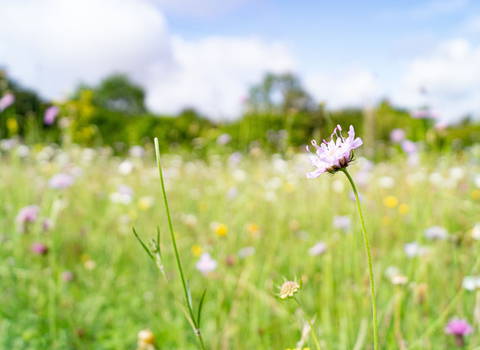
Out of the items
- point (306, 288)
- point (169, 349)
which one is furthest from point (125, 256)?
point (306, 288)

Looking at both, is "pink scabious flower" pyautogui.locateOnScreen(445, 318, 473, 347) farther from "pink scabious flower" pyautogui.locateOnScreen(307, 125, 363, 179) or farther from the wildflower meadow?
"pink scabious flower" pyautogui.locateOnScreen(307, 125, 363, 179)

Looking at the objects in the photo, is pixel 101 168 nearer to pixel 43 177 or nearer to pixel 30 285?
pixel 43 177

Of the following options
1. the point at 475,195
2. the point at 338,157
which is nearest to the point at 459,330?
the point at 338,157

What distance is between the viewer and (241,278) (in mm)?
1205

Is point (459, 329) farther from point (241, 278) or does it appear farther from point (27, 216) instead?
point (27, 216)

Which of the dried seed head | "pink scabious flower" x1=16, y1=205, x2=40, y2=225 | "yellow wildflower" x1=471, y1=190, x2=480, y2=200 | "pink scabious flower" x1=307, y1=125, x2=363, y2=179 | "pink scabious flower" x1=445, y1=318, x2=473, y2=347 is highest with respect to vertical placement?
"pink scabious flower" x1=307, y1=125, x2=363, y2=179

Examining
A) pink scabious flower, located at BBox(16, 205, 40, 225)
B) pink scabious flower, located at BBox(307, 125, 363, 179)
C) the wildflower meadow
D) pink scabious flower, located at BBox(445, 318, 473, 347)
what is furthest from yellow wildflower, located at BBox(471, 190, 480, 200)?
pink scabious flower, located at BBox(16, 205, 40, 225)

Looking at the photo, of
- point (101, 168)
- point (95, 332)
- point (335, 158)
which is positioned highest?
point (335, 158)

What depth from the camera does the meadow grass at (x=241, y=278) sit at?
1060mm

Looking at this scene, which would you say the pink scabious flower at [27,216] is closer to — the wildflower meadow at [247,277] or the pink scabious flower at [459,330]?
the wildflower meadow at [247,277]

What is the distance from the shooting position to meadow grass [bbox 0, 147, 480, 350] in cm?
106

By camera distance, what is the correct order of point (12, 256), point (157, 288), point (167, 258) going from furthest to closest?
point (167, 258)
point (12, 256)
point (157, 288)

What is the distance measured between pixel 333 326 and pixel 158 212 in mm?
1651

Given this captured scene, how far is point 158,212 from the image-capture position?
247 centimetres
